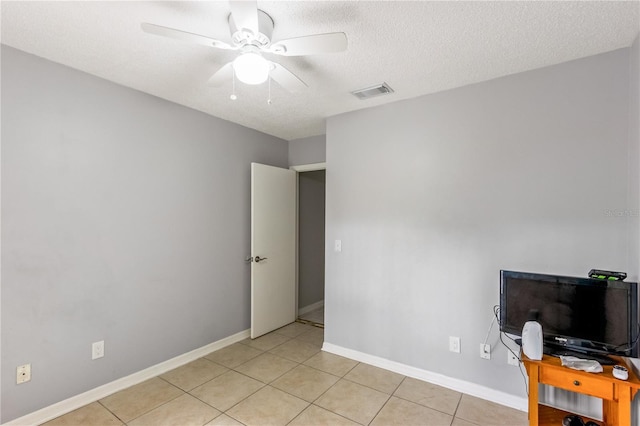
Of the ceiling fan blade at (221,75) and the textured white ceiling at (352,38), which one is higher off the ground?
the textured white ceiling at (352,38)

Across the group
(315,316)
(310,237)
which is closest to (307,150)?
(310,237)

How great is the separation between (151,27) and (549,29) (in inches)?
84.5

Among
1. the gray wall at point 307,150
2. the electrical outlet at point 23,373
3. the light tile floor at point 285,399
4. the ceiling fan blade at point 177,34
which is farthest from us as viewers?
the gray wall at point 307,150

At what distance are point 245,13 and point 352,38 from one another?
760mm

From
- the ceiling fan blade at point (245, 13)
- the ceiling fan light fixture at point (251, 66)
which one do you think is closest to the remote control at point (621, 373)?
the ceiling fan light fixture at point (251, 66)

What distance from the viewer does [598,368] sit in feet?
5.54

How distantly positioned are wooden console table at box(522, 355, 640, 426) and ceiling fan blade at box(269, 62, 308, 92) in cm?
223

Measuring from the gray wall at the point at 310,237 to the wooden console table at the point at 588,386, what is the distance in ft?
10.2

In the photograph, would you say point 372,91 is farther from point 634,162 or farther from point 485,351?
point 485,351

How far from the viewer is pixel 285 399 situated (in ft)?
7.72

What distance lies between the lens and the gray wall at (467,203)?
2.03 meters

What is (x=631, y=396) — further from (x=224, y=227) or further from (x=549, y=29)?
(x=224, y=227)

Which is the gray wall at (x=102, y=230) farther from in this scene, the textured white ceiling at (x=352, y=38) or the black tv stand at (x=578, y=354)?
the black tv stand at (x=578, y=354)

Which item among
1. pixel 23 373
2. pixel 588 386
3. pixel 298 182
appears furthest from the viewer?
pixel 298 182
